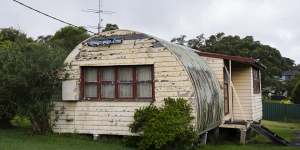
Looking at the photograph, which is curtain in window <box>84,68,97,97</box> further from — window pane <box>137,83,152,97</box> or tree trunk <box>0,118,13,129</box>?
tree trunk <box>0,118,13,129</box>

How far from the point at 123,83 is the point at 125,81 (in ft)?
0.39

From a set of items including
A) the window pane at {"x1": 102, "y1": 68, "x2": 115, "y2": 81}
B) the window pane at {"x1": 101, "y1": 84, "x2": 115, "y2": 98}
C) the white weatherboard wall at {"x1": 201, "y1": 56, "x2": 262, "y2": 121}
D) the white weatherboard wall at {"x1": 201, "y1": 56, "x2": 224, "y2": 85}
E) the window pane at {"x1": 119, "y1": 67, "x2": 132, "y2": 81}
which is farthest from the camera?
the white weatherboard wall at {"x1": 201, "y1": 56, "x2": 262, "y2": 121}

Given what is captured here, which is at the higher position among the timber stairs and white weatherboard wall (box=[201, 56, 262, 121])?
white weatherboard wall (box=[201, 56, 262, 121])

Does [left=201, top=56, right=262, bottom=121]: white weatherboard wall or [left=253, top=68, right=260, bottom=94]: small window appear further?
[left=253, top=68, right=260, bottom=94]: small window

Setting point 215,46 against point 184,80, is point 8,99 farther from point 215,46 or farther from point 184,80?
point 215,46

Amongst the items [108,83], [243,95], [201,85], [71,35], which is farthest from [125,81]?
[71,35]

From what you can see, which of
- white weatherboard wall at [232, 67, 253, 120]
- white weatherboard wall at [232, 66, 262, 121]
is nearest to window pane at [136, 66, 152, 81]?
white weatherboard wall at [232, 67, 253, 120]

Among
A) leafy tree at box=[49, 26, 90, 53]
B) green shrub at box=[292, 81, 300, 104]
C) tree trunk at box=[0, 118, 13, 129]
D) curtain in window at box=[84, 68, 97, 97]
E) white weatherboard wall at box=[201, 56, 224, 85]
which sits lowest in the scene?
tree trunk at box=[0, 118, 13, 129]

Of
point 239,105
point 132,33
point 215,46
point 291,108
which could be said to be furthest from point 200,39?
point 132,33

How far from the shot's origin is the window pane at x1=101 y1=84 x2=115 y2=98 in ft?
59.1

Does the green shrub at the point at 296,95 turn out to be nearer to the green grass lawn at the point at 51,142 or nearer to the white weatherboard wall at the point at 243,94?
the white weatherboard wall at the point at 243,94

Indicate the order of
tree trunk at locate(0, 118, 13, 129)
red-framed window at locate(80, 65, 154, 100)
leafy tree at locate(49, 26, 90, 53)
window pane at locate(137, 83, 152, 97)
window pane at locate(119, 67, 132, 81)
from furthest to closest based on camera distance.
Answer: leafy tree at locate(49, 26, 90, 53)
tree trunk at locate(0, 118, 13, 129)
window pane at locate(119, 67, 132, 81)
red-framed window at locate(80, 65, 154, 100)
window pane at locate(137, 83, 152, 97)

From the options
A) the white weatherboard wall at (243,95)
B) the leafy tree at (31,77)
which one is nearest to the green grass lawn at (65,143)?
the leafy tree at (31,77)

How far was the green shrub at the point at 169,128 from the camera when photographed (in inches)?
587
